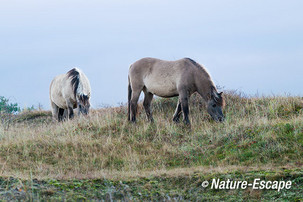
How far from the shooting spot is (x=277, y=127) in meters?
10.2

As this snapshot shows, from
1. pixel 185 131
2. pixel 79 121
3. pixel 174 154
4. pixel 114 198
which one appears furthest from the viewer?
pixel 79 121

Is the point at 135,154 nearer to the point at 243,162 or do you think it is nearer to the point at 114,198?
the point at 243,162

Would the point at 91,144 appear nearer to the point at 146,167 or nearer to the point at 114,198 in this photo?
the point at 146,167

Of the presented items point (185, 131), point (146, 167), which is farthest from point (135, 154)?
point (185, 131)

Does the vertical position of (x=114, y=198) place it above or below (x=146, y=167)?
above

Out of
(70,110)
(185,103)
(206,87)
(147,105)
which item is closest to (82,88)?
(70,110)

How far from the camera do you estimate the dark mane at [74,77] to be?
14.0m

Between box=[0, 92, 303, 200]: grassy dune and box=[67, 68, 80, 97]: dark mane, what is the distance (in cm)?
152

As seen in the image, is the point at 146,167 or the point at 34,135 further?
the point at 34,135

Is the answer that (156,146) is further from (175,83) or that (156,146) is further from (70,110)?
(70,110)

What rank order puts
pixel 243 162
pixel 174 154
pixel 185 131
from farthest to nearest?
1. pixel 185 131
2. pixel 174 154
3. pixel 243 162

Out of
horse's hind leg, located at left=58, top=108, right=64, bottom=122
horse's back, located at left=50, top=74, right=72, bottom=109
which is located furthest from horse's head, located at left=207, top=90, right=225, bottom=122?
horse's hind leg, located at left=58, top=108, right=64, bottom=122

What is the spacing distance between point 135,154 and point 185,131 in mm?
2130

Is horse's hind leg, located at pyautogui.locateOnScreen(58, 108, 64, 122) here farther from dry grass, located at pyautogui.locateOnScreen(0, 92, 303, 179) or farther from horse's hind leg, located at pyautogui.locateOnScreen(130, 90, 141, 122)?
horse's hind leg, located at pyautogui.locateOnScreen(130, 90, 141, 122)
